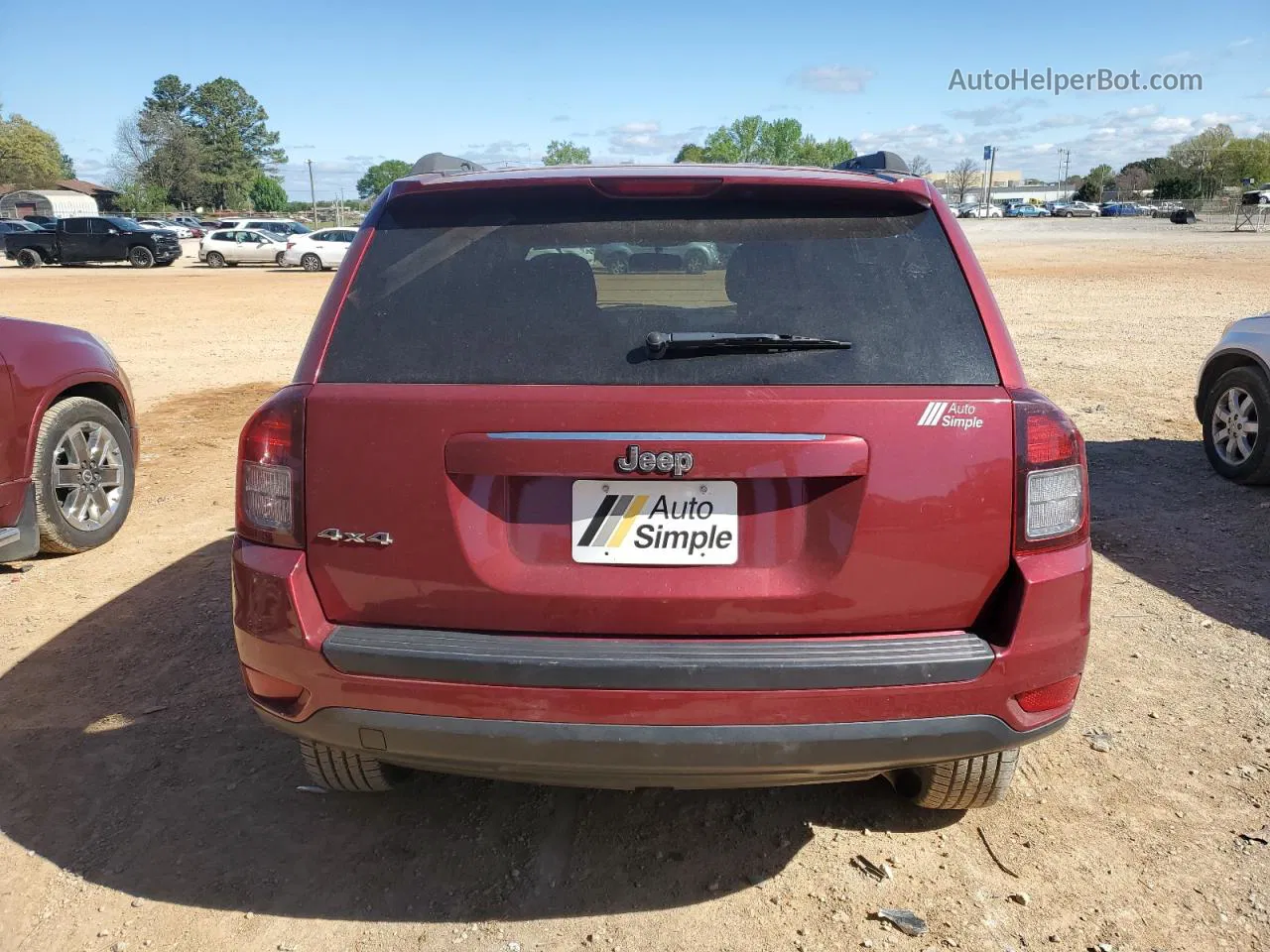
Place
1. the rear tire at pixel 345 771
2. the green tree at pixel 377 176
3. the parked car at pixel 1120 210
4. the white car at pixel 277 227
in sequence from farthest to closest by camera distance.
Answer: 1. the green tree at pixel 377 176
2. the parked car at pixel 1120 210
3. the white car at pixel 277 227
4. the rear tire at pixel 345 771

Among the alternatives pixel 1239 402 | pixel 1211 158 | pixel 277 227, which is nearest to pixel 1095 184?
pixel 1211 158

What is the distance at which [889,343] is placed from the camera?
2391mm

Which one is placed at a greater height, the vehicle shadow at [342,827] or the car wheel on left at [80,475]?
the car wheel on left at [80,475]

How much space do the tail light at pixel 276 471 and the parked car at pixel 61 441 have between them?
3.18 m

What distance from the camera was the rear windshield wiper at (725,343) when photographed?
Answer: 7.73 ft

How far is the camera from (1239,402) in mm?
6684

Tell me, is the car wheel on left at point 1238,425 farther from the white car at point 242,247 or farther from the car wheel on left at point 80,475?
the white car at point 242,247

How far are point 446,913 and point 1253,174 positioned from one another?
404 ft

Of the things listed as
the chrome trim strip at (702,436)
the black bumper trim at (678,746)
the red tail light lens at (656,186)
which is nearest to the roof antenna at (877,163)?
the red tail light lens at (656,186)

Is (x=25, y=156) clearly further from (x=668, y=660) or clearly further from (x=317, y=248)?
(x=668, y=660)

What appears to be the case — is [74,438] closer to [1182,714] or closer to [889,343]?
[889,343]

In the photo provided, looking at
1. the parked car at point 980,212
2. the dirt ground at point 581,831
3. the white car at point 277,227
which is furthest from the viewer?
the parked car at point 980,212

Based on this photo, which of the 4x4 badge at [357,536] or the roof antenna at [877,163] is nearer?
the 4x4 badge at [357,536]

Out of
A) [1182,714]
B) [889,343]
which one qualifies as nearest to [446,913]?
[889,343]
